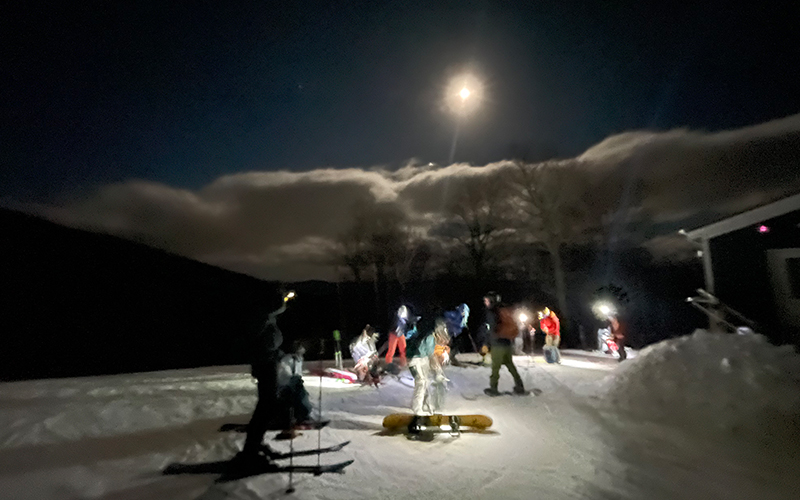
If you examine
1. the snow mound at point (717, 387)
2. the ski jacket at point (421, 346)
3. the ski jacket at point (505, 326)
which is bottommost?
the snow mound at point (717, 387)

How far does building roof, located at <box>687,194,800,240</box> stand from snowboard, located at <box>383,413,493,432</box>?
10.0 metres

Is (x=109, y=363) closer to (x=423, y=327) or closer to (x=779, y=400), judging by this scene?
(x=423, y=327)

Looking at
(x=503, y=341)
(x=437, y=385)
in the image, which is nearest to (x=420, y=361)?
(x=437, y=385)

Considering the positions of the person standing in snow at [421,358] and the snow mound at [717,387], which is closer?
the snow mound at [717,387]

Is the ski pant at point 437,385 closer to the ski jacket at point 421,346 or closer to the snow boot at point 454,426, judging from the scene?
the ski jacket at point 421,346

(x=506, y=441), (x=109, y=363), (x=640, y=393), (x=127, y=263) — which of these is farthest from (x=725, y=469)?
(x=127, y=263)

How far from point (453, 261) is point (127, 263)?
21.3 meters

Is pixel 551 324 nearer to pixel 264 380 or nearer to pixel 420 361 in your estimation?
pixel 420 361

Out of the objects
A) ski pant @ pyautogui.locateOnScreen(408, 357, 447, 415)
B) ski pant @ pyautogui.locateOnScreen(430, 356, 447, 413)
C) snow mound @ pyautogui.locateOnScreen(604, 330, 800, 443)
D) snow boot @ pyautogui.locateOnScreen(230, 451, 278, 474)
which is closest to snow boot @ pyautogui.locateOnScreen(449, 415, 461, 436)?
ski pant @ pyautogui.locateOnScreen(408, 357, 447, 415)

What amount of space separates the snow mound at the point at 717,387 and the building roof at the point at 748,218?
15.1 feet

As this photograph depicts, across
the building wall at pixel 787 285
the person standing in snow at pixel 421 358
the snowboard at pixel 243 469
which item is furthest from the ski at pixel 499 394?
the building wall at pixel 787 285

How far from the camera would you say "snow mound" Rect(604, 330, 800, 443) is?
Result: 5.78m

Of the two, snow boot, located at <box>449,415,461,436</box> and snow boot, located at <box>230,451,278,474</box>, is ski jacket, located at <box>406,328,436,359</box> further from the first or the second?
snow boot, located at <box>230,451,278,474</box>

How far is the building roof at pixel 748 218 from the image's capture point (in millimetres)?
10523
